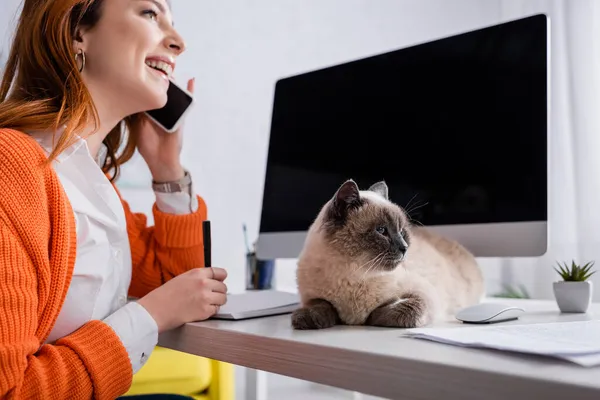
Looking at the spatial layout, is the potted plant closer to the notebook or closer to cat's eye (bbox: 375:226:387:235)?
cat's eye (bbox: 375:226:387:235)

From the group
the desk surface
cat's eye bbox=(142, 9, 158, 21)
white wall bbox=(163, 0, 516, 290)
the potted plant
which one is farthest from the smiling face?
white wall bbox=(163, 0, 516, 290)

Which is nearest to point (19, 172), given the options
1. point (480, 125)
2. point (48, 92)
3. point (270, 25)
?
point (48, 92)

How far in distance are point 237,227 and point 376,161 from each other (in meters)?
1.59

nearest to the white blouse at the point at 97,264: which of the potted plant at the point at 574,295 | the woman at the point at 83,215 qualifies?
the woman at the point at 83,215

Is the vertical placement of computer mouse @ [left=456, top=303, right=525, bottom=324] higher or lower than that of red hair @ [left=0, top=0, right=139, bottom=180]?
lower

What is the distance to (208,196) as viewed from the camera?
268cm

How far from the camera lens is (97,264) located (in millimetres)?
946

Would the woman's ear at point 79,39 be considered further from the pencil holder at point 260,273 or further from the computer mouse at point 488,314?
the pencil holder at point 260,273

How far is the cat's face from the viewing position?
885 mm

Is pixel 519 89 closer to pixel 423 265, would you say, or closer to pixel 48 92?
pixel 423 265

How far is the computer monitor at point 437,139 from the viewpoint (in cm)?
108

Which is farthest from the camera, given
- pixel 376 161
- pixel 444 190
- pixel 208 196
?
pixel 208 196

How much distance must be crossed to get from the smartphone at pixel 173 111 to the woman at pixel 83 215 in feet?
0.09

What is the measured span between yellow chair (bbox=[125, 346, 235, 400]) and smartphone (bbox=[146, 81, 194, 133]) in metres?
0.80
